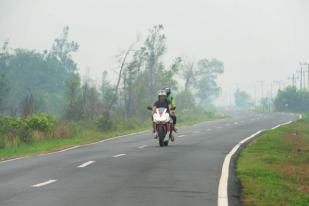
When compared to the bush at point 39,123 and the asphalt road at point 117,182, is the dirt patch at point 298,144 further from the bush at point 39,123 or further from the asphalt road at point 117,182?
the bush at point 39,123

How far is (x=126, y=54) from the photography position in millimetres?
60031

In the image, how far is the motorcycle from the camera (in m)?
24.4

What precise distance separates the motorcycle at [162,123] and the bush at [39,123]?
38.3ft

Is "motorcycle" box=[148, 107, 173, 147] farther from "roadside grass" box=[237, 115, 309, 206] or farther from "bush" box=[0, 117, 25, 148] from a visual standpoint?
"bush" box=[0, 117, 25, 148]

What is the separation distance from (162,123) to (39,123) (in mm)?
12679

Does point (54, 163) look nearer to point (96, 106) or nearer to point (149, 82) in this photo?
point (96, 106)

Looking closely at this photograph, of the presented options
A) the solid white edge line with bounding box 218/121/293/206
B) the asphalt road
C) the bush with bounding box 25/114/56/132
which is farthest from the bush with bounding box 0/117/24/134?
the solid white edge line with bounding box 218/121/293/206

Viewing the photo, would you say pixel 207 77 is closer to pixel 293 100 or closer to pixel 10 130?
pixel 293 100

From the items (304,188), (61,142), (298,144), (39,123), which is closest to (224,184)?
(304,188)

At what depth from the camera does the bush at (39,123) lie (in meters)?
35.2

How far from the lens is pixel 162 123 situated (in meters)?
24.5

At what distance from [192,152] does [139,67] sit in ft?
164

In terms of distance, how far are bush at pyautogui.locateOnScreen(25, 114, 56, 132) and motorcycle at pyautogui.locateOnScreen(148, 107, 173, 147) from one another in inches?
459

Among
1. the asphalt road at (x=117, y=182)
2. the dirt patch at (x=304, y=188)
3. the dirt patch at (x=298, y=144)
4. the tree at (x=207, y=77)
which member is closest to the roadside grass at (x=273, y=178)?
the dirt patch at (x=304, y=188)
